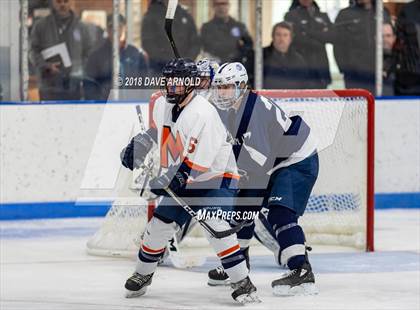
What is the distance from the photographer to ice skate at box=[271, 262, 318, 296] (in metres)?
5.37

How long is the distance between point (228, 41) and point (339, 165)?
6.12 feet

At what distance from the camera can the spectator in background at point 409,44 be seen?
29.2 ft

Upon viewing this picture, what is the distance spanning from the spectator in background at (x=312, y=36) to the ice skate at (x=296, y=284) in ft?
11.1

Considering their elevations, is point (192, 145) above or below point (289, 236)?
above

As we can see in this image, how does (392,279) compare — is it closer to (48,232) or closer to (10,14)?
(48,232)

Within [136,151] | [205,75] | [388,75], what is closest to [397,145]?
[388,75]

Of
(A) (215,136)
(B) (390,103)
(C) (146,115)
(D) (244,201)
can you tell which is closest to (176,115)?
(A) (215,136)

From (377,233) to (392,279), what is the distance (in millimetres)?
1671

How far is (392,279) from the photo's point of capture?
229 inches

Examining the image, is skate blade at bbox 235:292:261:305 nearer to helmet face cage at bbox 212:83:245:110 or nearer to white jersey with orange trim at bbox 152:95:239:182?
white jersey with orange trim at bbox 152:95:239:182

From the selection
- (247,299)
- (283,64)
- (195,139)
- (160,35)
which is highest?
(195,139)

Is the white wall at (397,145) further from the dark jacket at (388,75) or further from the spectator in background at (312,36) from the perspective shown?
the spectator in background at (312,36)

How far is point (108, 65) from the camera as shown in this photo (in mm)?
8188

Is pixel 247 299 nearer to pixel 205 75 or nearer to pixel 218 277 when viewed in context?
pixel 218 277
